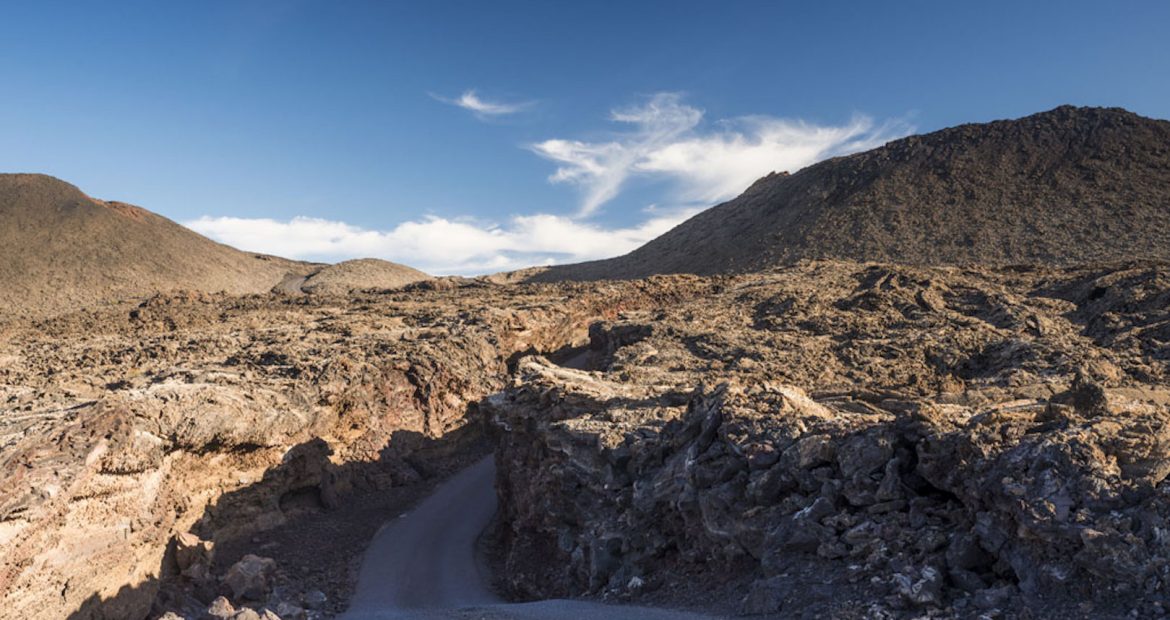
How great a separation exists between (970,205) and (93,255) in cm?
7923

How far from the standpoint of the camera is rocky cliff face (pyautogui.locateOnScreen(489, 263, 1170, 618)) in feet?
25.6

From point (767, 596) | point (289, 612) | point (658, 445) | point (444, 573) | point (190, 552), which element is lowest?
point (444, 573)

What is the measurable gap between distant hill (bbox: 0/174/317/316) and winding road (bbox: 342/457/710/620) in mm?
43691

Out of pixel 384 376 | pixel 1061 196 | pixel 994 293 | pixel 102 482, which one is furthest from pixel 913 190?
pixel 102 482

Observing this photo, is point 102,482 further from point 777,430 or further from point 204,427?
point 777,430

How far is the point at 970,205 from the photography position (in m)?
58.0

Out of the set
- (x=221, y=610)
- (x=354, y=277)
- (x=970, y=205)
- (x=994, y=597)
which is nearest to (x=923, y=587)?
(x=994, y=597)

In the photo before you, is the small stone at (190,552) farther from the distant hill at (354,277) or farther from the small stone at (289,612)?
the distant hill at (354,277)

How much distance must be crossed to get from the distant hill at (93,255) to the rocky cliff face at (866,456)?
49.9m

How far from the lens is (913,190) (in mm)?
63156

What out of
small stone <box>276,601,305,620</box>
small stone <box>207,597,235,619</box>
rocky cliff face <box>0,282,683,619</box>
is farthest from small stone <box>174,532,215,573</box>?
small stone <box>207,597,235,619</box>

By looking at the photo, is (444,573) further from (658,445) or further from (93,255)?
(93,255)

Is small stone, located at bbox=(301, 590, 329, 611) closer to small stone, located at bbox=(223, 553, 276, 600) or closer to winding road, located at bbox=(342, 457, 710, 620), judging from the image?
winding road, located at bbox=(342, 457, 710, 620)

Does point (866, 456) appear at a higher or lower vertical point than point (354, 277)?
lower
